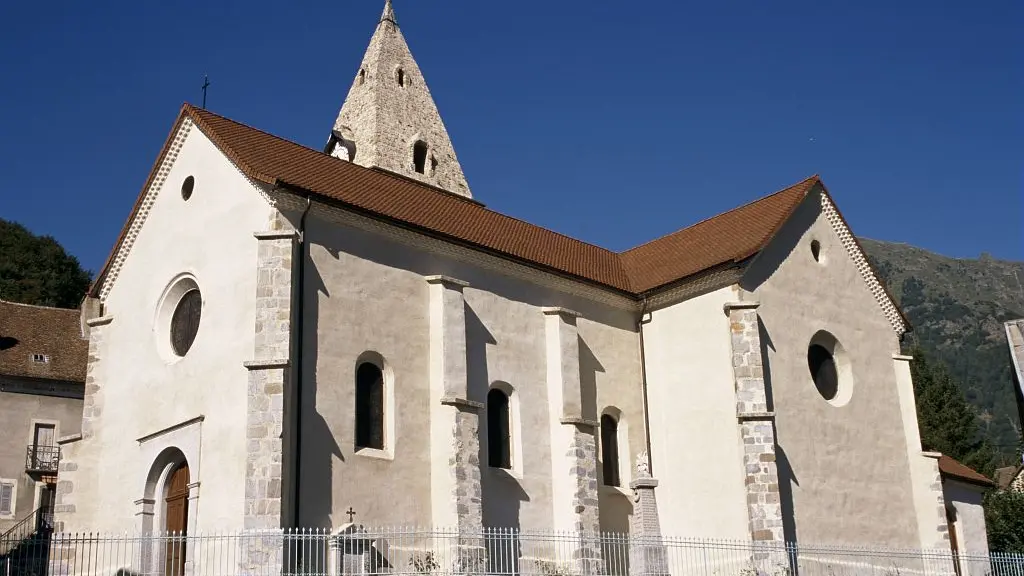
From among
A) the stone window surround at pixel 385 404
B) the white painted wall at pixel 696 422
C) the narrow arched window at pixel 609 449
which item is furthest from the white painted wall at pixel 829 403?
the stone window surround at pixel 385 404

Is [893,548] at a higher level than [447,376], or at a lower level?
lower

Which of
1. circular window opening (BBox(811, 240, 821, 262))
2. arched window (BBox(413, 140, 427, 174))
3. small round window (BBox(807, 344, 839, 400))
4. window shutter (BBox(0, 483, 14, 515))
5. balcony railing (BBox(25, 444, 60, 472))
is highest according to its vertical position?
arched window (BBox(413, 140, 427, 174))

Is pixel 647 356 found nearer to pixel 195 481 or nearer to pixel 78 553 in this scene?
pixel 195 481

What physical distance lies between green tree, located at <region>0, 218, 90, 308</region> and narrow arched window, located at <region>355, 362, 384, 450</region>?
36.1 m

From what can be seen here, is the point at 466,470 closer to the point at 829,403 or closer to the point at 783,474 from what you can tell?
the point at 783,474

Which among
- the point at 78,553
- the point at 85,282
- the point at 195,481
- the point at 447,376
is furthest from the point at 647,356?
the point at 85,282

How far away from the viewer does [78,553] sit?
23781 millimetres

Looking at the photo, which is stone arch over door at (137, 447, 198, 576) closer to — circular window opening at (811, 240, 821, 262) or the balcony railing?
the balcony railing

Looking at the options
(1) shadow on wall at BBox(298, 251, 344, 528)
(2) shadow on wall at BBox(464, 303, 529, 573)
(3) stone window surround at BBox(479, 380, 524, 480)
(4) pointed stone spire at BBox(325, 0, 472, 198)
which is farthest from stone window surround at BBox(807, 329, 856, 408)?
(1) shadow on wall at BBox(298, 251, 344, 528)

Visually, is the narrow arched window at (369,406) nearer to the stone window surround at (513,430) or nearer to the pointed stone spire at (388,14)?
the stone window surround at (513,430)

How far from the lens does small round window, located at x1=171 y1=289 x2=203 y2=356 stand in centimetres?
2295

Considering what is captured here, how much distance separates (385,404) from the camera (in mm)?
22203

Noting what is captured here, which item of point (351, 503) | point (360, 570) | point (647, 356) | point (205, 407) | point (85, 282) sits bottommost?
point (360, 570)

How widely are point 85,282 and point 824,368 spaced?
41.2 m
